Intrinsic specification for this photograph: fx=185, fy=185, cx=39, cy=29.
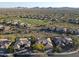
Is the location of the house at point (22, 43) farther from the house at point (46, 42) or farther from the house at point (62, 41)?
the house at point (62, 41)

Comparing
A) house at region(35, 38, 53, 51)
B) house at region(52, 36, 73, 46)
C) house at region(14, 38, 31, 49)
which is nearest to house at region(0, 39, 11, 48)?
house at region(14, 38, 31, 49)

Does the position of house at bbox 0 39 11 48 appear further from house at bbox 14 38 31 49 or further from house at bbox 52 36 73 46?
house at bbox 52 36 73 46

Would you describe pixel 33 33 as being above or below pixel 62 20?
below

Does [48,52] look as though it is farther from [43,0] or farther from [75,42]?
[43,0]

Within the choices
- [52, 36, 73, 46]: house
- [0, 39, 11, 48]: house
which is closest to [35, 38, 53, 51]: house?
[52, 36, 73, 46]: house

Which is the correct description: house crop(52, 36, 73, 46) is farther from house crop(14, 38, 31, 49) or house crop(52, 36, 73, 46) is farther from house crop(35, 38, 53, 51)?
house crop(14, 38, 31, 49)

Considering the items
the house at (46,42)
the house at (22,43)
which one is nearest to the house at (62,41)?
the house at (46,42)

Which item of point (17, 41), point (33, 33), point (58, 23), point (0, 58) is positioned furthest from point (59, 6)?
point (0, 58)

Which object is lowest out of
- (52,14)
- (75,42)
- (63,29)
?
(75,42)

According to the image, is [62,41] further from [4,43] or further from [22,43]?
[4,43]
